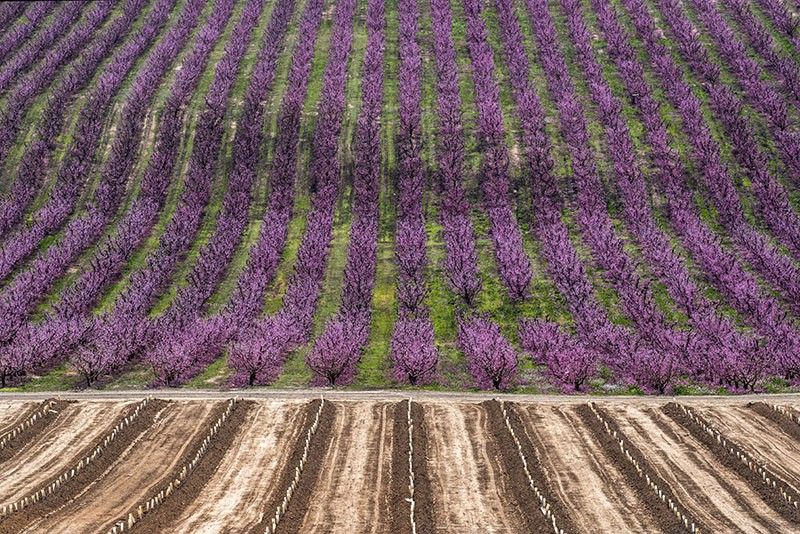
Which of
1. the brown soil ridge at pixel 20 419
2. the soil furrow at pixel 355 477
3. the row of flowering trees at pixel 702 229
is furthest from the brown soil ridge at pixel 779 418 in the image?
the brown soil ridge at pixel 20 419

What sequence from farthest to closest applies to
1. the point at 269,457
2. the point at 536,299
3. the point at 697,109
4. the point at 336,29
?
1. the point at 336,29
2. the point at 697,109
3. the point at 536,299
4. the point at 269,457

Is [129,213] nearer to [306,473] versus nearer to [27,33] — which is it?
[306,473]

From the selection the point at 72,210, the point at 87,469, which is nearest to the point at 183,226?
the point at 72,210

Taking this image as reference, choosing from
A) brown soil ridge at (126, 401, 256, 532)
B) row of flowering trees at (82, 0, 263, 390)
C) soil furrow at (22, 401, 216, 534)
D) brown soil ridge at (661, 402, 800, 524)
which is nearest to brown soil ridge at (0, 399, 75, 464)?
soil furrow at (22, 401, 216, 534)

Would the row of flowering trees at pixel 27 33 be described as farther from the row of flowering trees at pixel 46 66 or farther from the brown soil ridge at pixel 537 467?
the brown soil ridge at pixel 537 467

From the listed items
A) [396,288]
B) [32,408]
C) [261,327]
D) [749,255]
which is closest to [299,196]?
[396,288]

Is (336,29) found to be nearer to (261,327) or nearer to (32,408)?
(261,327)

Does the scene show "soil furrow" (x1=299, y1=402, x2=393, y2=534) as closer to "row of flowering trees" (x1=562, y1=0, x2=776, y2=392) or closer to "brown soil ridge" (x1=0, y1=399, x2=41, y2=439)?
"brown soil ridge" (x1=0, y1=399, x2=41, y2=439)
